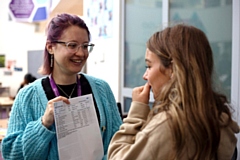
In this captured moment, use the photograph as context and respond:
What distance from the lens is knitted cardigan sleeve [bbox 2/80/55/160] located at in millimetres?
1246

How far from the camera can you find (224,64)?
9.12ft

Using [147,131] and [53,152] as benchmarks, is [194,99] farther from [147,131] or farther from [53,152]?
[53,152]

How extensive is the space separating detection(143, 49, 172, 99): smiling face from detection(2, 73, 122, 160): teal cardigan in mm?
438

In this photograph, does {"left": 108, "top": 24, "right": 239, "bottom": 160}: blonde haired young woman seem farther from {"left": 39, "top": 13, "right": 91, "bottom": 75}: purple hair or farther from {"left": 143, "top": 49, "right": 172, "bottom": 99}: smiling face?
{"left": 39, "top": 13, "right": 91, "bottom": 75}: purple hair

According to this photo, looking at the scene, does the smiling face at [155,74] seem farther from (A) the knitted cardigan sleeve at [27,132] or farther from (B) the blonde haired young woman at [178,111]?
(A) the knitted cardigan sleeve at [27,132]

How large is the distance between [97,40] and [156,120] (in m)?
3.71

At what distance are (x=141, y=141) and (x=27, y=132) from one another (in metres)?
0.52

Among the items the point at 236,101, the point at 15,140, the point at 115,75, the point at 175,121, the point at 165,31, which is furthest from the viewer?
the point at 115,75

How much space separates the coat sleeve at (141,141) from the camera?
36.2 inches

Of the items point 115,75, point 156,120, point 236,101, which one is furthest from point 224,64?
point 156,120

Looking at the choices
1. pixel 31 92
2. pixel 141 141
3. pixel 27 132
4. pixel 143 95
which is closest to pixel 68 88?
pixel 31 92

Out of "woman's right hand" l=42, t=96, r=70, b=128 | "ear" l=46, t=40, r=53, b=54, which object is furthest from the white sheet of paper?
"ear" l=46, t=40, r=53, b=54

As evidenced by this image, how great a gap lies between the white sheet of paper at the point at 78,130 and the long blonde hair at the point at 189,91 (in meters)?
0.41

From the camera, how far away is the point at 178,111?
927 millimetres
